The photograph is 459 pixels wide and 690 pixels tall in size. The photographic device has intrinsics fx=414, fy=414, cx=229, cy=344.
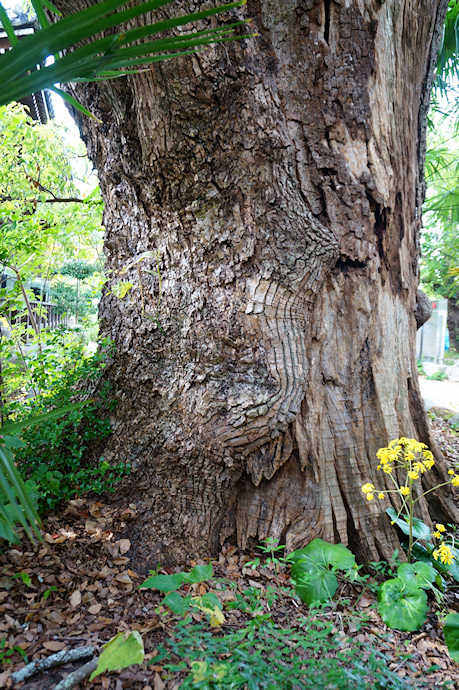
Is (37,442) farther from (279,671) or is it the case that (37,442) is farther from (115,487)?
(279,671)

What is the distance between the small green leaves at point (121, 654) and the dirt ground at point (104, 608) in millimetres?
90

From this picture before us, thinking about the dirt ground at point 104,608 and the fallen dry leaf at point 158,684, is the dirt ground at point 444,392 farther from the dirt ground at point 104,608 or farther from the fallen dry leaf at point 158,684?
the fallen dry leaf at point 158,684

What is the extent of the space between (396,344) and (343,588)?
121cm

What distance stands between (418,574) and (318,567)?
16.3 inches

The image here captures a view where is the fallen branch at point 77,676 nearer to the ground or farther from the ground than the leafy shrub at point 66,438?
nearer to the ground

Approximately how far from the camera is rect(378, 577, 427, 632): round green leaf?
1.62 m

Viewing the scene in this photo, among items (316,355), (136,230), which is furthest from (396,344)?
(136,230)

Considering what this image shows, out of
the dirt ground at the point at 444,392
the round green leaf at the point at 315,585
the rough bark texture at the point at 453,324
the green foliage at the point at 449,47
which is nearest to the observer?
the round green leaf at the point at 315,585

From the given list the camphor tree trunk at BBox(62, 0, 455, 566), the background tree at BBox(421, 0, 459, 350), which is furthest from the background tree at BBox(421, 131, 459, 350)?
the camphor tree trunk at BBox(62, 0, 455, 566)

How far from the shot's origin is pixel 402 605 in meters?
1.65

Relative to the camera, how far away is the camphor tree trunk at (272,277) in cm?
193

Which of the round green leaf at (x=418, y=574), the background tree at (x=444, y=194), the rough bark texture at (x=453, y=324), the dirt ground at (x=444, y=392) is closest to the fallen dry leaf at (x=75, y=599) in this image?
the round green leaf at (x=418, y=574)

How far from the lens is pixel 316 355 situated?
2.05 meters

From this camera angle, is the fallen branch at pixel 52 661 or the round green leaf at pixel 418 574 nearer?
the fallen branch at pixel 52 661
